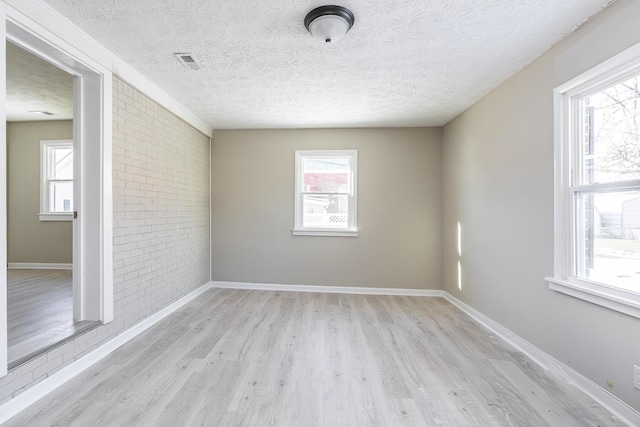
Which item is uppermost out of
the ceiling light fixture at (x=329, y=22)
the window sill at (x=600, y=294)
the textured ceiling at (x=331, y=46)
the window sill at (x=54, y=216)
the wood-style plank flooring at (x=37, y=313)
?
the textured ceiling at (x=331, y=46)

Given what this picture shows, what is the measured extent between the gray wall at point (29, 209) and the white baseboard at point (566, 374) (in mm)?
6230

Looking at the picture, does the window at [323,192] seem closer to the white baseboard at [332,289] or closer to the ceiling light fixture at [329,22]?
the white baseboard at [332,289]

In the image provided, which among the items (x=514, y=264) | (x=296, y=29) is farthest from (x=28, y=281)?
(x=514, y=264)

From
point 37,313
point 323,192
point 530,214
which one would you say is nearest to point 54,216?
point 37,313

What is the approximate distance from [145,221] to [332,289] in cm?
262

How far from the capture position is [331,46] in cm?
212

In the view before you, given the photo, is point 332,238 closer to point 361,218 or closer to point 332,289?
point 361,218

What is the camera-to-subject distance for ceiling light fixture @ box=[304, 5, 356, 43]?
5.62ft

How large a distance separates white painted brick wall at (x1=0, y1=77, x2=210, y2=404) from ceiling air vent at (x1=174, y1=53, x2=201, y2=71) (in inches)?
23.8

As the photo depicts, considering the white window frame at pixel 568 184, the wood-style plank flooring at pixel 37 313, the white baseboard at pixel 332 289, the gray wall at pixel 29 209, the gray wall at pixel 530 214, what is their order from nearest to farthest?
the gray wall at pixel 530 214
the white window frame at pixel 568 184
the wood-style plank flooring at pixel 37 313
the white baseboard at pixel 332 289
the gray wall at pixel 29 209

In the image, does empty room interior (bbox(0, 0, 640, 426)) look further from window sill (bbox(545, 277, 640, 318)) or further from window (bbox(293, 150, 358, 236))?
window (bbox(293, 150, 358, 236))

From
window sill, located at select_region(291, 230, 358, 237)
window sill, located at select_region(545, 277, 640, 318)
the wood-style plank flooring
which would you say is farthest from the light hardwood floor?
window sill, located at select_region(291, 230, 358, 237)

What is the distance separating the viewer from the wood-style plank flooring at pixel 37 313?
1.91m

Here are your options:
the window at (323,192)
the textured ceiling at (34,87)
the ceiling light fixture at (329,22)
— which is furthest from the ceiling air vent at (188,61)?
the window at (323,192)
